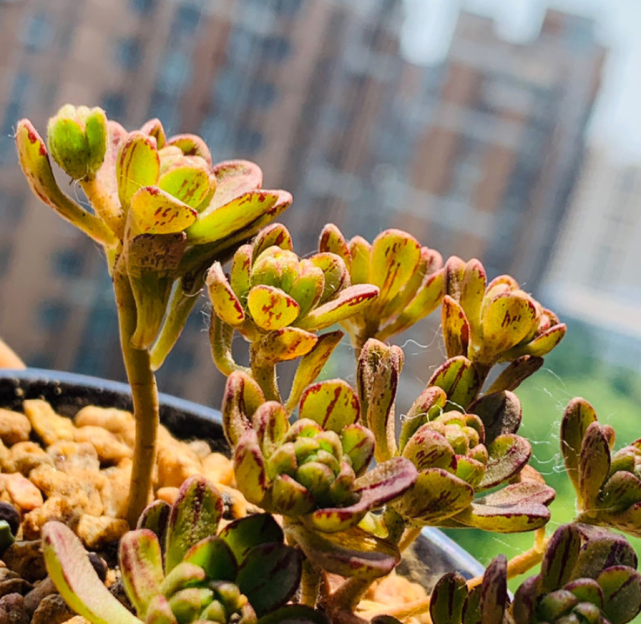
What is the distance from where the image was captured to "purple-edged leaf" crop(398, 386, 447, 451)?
0.43 meters

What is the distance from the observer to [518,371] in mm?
535

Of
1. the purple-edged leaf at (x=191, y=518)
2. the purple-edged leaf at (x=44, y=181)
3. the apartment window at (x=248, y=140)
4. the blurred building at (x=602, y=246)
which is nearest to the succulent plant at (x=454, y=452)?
the purple-edged leaf at (x=191, y=518)

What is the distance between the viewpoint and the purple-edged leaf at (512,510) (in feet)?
1.31

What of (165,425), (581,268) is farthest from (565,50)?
(165,425)

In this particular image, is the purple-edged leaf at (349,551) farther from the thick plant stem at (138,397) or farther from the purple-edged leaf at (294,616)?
the thick plant stem at (138,397)

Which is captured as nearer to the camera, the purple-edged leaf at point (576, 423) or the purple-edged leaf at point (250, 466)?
the purple-edged leaf at point (250, 466)

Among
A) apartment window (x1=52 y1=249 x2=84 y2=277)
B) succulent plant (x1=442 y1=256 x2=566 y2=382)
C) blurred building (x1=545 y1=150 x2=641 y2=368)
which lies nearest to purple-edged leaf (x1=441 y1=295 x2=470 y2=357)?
succulent plant (x1=442 y1=256 x2=566 y2=382)

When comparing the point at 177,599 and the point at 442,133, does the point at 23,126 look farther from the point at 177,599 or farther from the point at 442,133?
the point at 442,133

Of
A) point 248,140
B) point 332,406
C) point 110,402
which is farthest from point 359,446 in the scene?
point 248,140

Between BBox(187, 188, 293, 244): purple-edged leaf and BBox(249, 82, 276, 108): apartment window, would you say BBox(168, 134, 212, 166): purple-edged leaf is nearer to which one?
BBox(187, 188, 293, 244): purple-edged leaf

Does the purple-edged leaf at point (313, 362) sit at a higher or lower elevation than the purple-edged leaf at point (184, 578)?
higher

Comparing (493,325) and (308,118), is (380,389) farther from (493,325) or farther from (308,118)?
(308,118)

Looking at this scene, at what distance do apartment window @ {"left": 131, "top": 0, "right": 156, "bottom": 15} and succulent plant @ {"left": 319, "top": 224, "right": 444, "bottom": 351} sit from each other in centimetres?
162

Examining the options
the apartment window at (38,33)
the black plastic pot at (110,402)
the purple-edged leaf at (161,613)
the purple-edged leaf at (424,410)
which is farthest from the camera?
the apartment window at (38,33)
